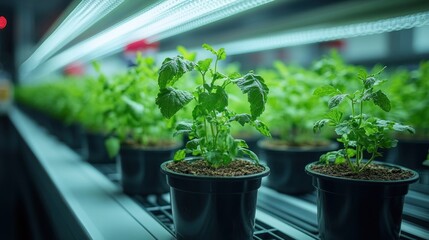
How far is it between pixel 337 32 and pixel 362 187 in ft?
3.12

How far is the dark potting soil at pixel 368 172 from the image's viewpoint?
2.62 feet

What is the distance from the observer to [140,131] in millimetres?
1399

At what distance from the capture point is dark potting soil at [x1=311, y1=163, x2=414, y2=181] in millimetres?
800

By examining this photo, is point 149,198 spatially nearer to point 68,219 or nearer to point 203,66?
point 68,219

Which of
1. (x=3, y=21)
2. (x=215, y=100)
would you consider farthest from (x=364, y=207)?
(x=3, y=21)

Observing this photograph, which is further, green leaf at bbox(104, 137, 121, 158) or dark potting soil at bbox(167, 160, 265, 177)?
green leaf at bbox(104, 137, 121, 158)

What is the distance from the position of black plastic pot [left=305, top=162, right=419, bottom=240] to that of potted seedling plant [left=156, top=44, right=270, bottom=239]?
164mm

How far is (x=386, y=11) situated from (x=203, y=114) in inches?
30.2

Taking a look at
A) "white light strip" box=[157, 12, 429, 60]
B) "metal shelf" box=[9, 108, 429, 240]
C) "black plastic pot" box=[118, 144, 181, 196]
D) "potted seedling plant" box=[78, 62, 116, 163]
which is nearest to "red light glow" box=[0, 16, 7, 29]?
"potted seedling plant" box=[78, 62, 116, 163]

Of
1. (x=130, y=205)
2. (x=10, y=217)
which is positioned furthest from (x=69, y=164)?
(x=10, y=217)

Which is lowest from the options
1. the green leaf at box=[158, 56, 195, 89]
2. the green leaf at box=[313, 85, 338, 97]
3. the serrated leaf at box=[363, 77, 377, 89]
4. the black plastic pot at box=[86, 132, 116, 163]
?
the black plastic pot at box=[86, 132, 116, 163]

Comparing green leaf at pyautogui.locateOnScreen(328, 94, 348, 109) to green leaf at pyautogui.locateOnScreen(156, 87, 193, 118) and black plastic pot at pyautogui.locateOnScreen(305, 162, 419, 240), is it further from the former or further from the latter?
green leaf at pyautogui.locateOnScreen(156, 87, 193, 118)

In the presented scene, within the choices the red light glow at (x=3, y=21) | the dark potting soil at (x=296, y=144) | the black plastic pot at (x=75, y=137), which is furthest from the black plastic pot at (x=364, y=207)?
the red light glow at (x=3, y=21)

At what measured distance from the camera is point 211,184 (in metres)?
0.79
